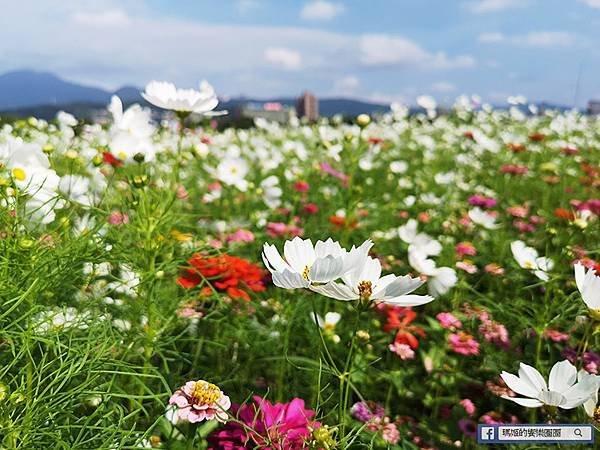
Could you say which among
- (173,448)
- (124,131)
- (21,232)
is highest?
(124,131)

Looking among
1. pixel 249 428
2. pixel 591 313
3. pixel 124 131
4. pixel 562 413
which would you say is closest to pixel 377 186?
pixel 124 131

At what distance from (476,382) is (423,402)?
0.12 metres

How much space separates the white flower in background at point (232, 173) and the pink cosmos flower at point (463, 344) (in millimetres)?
925

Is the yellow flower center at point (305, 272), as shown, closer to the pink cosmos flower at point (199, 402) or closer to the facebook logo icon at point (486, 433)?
the pink cosmos flower at point (199, 402)

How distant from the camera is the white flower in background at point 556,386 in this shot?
60 cm

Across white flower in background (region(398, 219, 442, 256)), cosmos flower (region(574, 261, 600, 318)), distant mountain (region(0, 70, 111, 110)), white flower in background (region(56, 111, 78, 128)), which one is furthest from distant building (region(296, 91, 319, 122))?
distant mountain (region(0, 70, 111, 110))

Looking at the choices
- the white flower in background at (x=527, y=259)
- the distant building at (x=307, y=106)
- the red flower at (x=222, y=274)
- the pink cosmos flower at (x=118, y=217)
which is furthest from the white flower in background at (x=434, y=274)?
the distant building at (x=307, y=106)

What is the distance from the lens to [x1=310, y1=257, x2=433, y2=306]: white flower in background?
541 millimetres

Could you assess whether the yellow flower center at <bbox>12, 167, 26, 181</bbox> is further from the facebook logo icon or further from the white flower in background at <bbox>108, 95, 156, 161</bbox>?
the facebook logo icon

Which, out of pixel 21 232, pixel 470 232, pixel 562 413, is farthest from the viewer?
pixel 470 232

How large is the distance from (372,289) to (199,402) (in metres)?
0.23

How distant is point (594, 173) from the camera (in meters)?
2.83

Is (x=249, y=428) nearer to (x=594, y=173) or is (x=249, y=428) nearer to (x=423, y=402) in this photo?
(x=423, y=402)

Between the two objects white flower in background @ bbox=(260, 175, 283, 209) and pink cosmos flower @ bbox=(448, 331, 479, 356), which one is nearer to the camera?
pink cosmos flower @ bbox=(448, 331, 479, 356)
